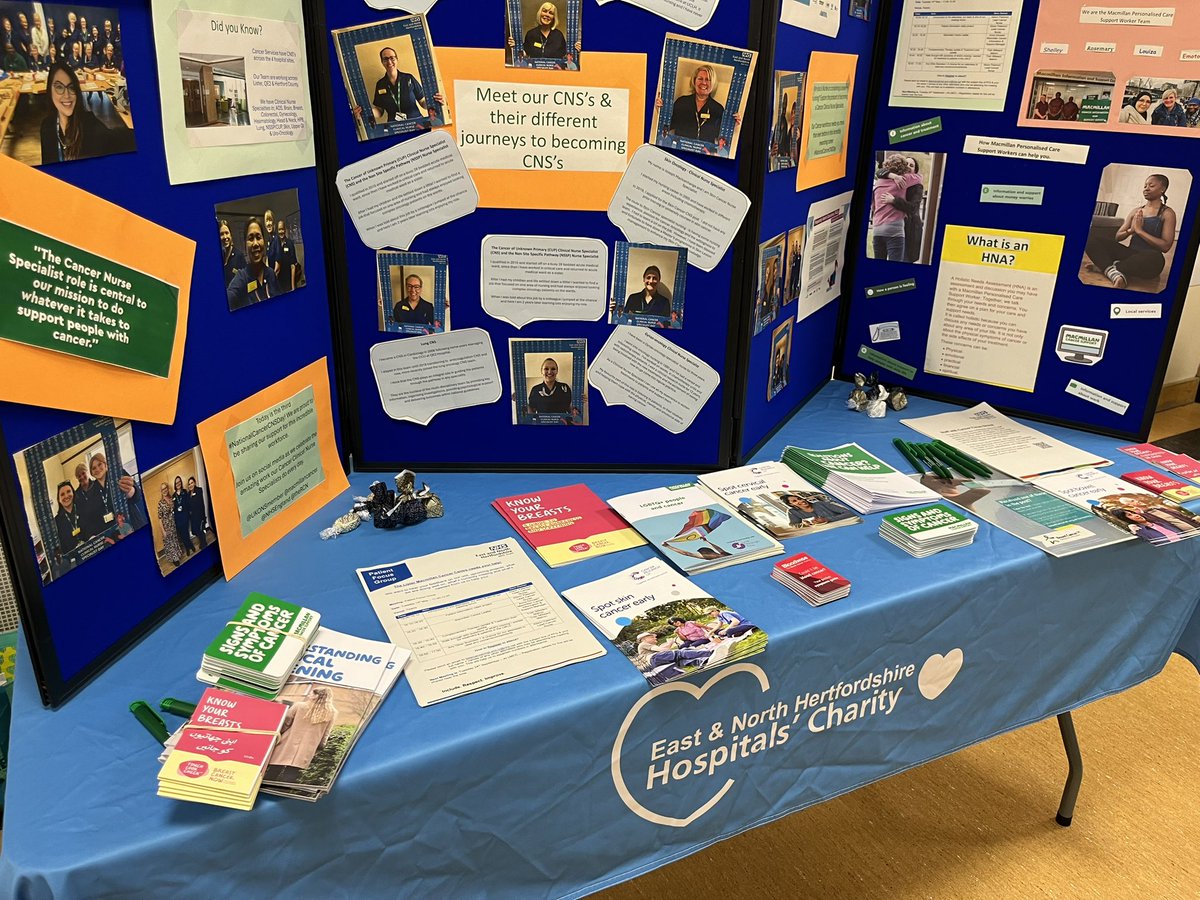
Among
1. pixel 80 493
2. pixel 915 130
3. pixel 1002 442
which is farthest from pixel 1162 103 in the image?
pixel 80 493

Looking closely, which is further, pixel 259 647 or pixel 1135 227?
pixel 1135 227

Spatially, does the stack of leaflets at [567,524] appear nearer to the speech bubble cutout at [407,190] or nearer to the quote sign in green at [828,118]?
the speech bubble cutout at [407,190]

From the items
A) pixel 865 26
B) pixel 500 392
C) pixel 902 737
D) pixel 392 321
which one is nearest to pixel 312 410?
pixel 392 321

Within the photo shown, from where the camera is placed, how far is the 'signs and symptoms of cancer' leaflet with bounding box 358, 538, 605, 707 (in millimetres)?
943

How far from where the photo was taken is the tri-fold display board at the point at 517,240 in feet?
2.83

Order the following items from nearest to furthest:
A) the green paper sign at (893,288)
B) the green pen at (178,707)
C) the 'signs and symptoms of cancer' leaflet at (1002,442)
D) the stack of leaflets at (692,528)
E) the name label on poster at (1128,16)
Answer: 1. the green pen at (178,707)
2. the stack of leaflets at (692,528)
3. the name label on poster at (1128,16)
4. the 'signs and symptoms of cancer' leaflet at (1002,442)
5. the green paper sign at (893,288)

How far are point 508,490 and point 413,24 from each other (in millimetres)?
668

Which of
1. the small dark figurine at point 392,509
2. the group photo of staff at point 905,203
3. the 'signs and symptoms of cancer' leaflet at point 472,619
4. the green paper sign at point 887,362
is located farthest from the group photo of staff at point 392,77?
the green paper sign at point 887,362

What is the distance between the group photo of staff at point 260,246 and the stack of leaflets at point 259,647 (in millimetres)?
378

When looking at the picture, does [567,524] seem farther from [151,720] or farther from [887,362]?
[887,362]

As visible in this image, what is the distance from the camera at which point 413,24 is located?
3.74 ft

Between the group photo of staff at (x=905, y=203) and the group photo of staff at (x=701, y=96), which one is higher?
the group photo of staff at (x=701, y=96)

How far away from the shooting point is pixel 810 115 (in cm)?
142

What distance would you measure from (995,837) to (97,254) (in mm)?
1814
